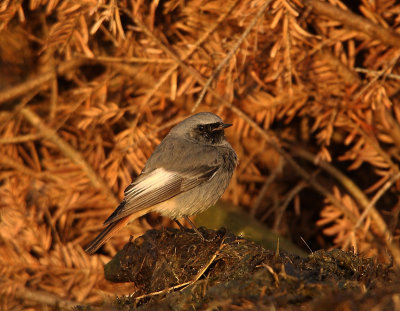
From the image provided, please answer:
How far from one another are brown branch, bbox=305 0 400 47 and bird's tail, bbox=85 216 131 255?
2495 mm

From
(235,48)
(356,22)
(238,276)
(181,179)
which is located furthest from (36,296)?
(356,22)

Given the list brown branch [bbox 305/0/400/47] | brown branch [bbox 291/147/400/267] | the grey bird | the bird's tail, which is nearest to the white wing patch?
the grey bird

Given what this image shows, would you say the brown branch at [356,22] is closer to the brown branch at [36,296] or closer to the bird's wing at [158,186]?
the bird's wing at [158,186]

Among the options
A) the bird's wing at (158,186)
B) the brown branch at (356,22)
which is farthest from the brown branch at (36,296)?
the brown branch at (356,22)

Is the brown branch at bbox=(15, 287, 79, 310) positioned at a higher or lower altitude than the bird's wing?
lower

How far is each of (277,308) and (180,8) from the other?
3.73 metres

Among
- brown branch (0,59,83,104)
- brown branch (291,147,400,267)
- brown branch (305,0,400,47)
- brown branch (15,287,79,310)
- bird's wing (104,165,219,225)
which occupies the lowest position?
brown branch (15,287,79,310)

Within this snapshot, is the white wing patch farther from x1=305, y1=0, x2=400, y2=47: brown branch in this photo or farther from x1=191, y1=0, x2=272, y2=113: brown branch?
x1=305, y1=0, x2=400, y2=47: brown branch

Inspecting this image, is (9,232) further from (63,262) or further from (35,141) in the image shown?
(35,141)

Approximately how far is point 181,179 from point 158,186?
0.79 ft

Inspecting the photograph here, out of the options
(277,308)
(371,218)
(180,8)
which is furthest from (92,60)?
(277,308)

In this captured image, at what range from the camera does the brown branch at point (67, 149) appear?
16.7 ft

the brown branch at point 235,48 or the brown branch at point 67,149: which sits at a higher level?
the brown branch at point 235,48

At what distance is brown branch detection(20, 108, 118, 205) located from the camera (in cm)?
509
